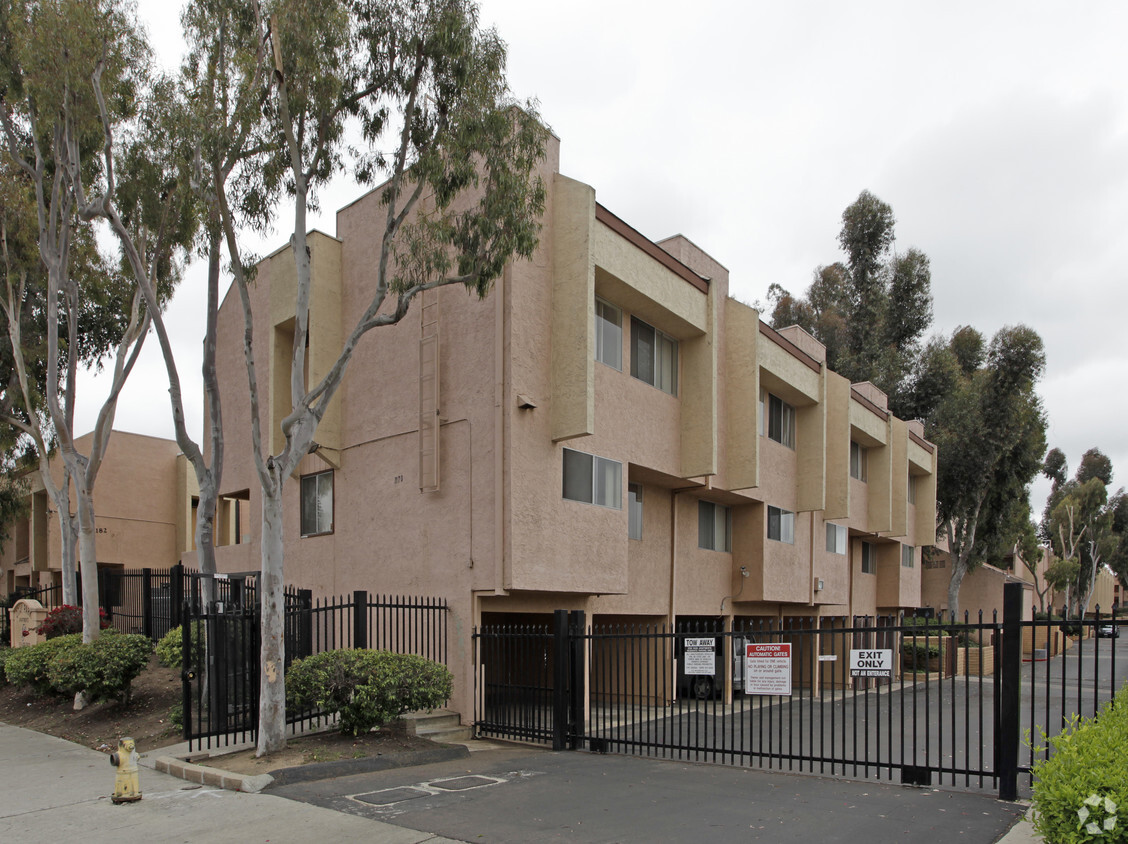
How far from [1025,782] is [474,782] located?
6.15 meters

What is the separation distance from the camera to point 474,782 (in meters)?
10.3

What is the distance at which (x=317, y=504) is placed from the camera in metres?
18.4

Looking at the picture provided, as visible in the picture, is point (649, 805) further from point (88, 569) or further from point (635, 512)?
point (88, 569)

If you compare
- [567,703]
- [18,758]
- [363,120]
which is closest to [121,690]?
[18,758]

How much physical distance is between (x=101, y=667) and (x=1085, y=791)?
1359cm

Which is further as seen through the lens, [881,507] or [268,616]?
[881,507]

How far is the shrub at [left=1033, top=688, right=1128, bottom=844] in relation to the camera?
4980 mm

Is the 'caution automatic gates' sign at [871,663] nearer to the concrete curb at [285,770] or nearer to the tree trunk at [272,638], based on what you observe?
the concrete curb at [285,770]

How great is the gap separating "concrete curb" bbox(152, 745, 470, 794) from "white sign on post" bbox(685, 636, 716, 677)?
353cm

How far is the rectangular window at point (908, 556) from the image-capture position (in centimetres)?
3599

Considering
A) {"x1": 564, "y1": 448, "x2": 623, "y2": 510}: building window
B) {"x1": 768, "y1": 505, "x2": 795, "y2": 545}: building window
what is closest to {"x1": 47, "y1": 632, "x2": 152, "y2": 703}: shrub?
{"x1": 564, "y1": 448, "x2": 623, "y2": 510}: building window

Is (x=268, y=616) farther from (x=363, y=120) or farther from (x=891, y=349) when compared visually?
(x=891, y=349)

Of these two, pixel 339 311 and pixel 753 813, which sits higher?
pixel 339 311

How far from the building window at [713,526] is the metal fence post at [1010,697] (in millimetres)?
12555
